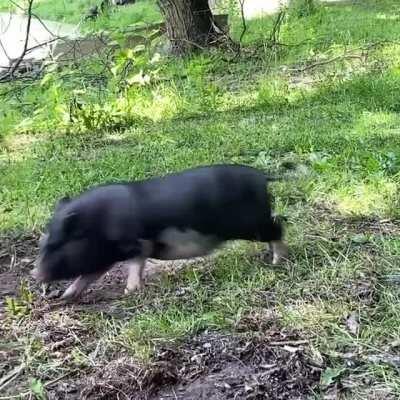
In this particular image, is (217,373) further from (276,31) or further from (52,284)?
(276,31)

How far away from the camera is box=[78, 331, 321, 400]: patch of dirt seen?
2508 millimetres

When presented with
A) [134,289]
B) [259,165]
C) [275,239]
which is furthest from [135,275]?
[259,165]

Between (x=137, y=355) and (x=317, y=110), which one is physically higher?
(x=137, y=355)

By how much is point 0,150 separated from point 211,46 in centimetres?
388

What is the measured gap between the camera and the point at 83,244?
Result: 10.3ft

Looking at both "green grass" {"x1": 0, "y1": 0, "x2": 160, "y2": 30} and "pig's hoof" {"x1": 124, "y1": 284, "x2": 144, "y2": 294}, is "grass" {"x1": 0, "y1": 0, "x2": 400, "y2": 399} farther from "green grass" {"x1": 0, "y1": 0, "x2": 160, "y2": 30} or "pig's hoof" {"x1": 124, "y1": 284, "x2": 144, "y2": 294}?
"green grass" {"x1": 0, "y1": 0, "x2": 160, "y2": 30}

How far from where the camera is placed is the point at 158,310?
121 inches

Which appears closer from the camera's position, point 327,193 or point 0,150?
point 327,193

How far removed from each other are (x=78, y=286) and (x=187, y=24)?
6.60m

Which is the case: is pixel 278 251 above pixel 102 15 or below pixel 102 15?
above

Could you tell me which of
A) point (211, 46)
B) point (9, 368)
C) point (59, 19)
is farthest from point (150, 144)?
point (59, 19)

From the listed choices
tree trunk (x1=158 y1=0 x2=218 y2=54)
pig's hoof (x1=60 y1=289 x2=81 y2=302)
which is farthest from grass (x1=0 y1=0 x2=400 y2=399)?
tree trunk (x1=158 y1=0 x2=218 y2=54)

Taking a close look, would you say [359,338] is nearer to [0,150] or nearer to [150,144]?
[150,144]

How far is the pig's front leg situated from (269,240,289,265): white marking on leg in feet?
2.53
